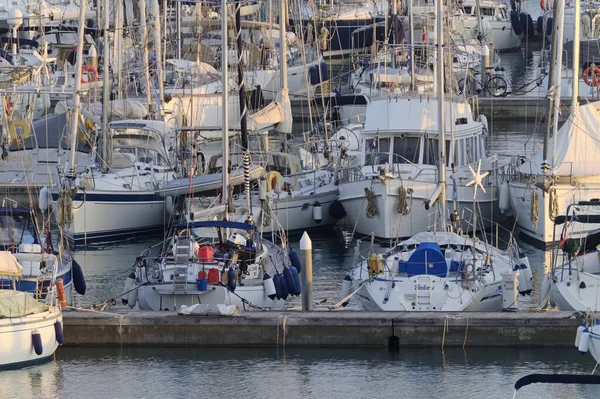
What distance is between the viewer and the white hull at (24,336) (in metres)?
26.1

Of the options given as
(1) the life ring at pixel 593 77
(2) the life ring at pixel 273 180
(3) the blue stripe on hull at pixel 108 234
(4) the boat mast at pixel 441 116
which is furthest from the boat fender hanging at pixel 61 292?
(1) the life ring at pixel 593 77

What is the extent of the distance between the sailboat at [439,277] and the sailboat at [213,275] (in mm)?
1306

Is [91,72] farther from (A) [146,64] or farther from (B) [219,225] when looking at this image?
(B) [219,225]

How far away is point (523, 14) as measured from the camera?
75.2m

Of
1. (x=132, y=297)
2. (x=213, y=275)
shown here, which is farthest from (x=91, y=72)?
(x=213, y=275)

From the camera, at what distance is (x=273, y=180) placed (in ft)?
126

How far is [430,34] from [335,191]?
Answer: 1724cm

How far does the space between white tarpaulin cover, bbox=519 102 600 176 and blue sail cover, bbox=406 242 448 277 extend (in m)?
8.55

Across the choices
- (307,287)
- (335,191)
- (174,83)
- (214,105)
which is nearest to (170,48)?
(174,83)

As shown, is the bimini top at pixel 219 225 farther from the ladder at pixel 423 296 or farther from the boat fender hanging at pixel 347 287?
the ladder at pixel 423 296

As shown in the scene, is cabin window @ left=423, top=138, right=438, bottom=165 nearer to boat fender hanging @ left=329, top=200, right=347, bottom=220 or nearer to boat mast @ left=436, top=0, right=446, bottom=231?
boat fender hanging @ left=329, top=200, right=347, bottom=220

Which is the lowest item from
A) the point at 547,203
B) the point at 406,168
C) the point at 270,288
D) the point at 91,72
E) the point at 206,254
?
the point at 547,203

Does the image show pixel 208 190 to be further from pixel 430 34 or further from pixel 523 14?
pixel 523 14

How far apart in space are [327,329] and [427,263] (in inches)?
98.0
